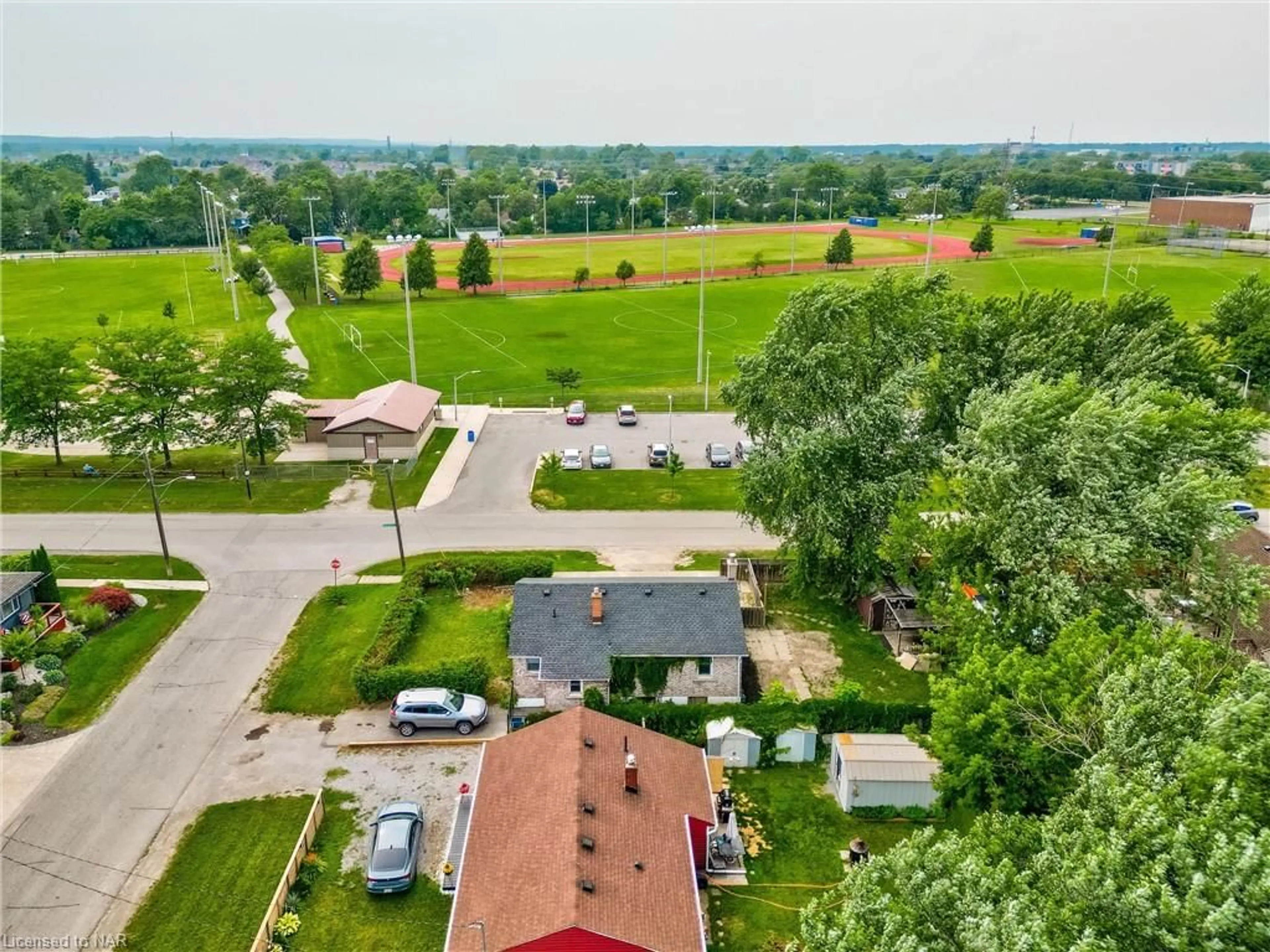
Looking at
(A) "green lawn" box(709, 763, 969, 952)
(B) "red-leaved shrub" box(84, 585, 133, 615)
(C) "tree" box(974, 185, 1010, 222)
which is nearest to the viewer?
(A) "green lawn" box(709, 763, 969, 952)

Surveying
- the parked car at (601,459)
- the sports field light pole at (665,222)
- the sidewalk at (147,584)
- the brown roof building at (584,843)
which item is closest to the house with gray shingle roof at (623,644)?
the brown roof building at (584,843)

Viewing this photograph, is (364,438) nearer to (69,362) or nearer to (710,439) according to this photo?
(69,362)

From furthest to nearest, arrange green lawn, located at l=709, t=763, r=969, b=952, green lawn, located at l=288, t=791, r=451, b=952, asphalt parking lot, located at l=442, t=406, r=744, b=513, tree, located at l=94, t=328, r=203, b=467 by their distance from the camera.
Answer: asphalt parking lot, located at l=442, t=406, r=744, b=513
tree, located at l=94, t=328, r=203, b=467
green lawn, located at l=709, t=763, r=969, b=952
green lawn, located at l=288, t=791, r=451, b=952

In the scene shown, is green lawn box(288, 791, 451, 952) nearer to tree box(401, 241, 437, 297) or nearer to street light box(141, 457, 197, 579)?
street light box(141, 457, 197, 579)

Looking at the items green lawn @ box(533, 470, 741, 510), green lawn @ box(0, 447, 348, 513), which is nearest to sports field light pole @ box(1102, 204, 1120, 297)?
green lawn @ box(533, 470, 741, 510)

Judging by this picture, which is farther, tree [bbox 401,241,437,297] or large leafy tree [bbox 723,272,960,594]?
tree [bbox 401,241,437,297]

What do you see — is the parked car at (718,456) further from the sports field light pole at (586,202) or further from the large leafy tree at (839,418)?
the sports field light pole at (586,202)

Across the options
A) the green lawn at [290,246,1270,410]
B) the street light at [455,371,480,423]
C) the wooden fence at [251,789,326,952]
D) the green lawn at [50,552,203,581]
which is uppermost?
the green lawn at [290,246,1270,410]
